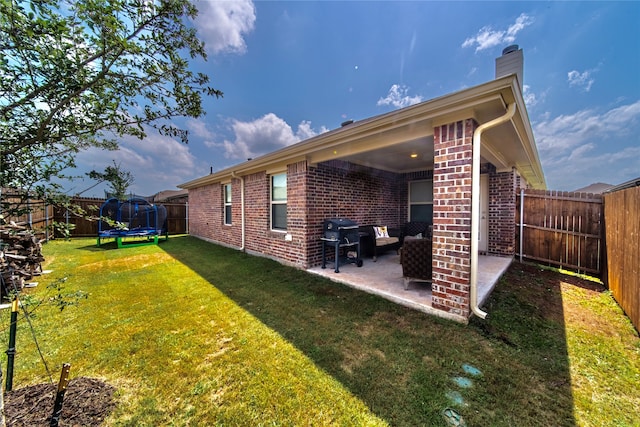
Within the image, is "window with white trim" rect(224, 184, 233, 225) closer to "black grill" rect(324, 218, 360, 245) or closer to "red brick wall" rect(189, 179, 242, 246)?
"red brick wall" rect(189, 179, 242, 246)

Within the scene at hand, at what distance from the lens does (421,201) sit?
7.53m

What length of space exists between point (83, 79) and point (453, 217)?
368 cm

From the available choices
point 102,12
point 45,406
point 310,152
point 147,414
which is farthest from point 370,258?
point 102,12

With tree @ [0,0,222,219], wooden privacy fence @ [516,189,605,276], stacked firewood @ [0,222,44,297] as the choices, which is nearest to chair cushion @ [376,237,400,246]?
wooden privacy fence @ [516,189,605,276]

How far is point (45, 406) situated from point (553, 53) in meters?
11.7

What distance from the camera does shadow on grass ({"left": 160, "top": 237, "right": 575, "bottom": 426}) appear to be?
71.9 inches

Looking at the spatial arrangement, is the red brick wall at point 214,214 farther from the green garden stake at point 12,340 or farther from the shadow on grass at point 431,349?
the green garden stake at point 12,340

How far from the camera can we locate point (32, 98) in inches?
50.7

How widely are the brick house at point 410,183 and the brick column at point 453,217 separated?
0.01 meters

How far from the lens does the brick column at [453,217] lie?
9.70 ft

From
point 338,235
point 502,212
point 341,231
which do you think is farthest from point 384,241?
point 502,212

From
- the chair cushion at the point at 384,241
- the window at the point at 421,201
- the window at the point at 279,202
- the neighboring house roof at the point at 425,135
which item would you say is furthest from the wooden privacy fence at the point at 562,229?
the window at the point at 279,202

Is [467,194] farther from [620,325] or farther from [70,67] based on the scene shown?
[70,67]

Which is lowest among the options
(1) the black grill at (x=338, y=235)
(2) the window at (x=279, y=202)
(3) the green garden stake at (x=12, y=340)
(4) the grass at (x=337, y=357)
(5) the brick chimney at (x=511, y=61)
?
(4) the grass at (x=337, y=357)
